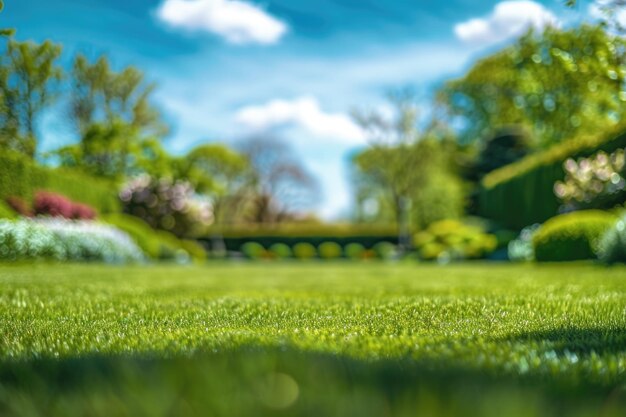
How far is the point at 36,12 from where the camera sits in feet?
26.0

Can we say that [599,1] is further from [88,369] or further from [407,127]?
[407,127]

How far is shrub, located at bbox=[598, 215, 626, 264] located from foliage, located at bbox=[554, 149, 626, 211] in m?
4.15

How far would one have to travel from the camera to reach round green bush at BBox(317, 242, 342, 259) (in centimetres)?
3088

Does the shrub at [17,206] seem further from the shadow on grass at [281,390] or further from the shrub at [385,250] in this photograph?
the shrub at [385,250]

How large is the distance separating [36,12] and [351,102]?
89.6 ft

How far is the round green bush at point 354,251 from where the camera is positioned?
3088cm

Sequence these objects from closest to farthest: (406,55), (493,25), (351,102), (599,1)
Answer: (599,1), (406,55), (493,25), (351,102)

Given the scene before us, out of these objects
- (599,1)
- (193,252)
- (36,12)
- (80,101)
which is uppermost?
(80,101)

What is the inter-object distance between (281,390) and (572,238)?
1322 centimetres

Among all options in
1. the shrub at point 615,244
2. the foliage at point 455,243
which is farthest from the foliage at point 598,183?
the foliage at point 455,243

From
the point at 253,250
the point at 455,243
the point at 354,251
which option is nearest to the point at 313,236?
the point at 354,251

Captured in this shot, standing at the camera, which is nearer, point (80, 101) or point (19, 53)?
point (19, 53)

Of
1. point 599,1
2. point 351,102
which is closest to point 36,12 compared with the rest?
point 599,1

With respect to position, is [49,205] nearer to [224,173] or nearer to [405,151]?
[405,151]
